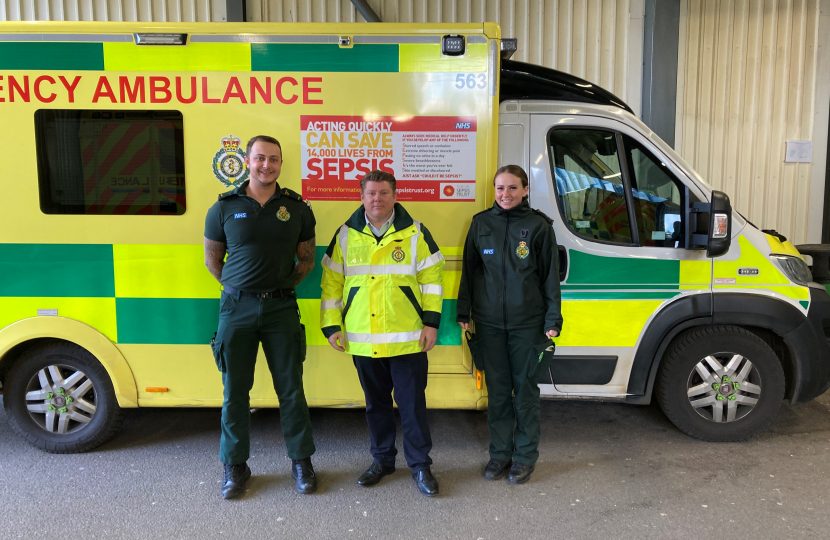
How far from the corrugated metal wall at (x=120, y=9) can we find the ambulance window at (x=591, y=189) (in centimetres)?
495

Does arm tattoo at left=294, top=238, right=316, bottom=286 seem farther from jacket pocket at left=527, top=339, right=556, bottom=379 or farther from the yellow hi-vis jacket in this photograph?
jacket pocket at left=527, top=339, right=556, bottom=379

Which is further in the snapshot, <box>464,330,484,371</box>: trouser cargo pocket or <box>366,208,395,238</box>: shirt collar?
<box>464,330,484,371</box>: trouser cargo pocket

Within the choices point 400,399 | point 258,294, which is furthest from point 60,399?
point 400,399

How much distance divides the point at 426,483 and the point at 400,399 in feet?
1.61

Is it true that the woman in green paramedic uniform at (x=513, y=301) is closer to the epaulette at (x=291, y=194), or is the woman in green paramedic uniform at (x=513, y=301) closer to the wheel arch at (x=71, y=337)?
the epaulette at (x=291, y=194)

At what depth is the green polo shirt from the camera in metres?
2.94

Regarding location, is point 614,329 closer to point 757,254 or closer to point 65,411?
point 757,254

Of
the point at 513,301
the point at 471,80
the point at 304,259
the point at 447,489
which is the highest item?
the point at 471,80

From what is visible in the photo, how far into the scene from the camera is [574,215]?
11.5ft

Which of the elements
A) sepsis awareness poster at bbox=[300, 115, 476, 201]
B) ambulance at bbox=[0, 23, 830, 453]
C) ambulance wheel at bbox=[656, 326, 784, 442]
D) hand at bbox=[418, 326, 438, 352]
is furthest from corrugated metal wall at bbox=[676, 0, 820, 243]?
hand at bbox=[418, 326, 438, 352]

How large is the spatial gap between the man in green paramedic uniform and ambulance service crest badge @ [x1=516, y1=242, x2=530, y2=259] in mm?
1152

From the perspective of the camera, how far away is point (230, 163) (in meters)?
3.34

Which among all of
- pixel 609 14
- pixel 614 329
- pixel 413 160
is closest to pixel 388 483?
pixel 614 329

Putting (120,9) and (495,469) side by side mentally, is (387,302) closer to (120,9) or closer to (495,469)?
(495,469)
